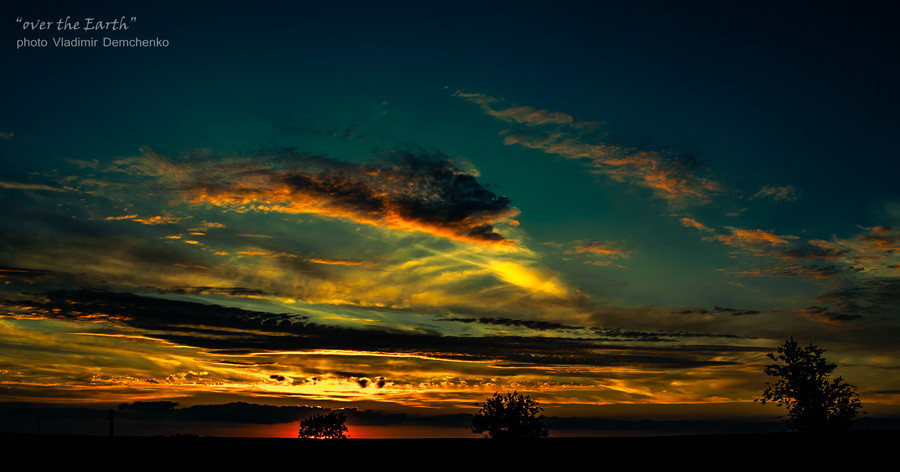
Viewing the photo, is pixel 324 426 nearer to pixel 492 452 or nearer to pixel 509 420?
pixel 509 420

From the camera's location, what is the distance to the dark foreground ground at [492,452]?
18.8 meters

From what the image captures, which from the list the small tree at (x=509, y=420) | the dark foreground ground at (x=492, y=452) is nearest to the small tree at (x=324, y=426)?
the small tree at (x=509, y=420)

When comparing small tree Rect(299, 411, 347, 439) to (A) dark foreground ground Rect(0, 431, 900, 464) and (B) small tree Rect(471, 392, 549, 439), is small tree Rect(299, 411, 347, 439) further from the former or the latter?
(A) dark foreground ground Rect(0, 431, 900, 464)

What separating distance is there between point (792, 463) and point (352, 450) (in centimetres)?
1608

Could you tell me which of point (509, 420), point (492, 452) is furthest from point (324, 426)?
point (492, 452)

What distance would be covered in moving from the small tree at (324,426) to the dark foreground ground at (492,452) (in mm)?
143275

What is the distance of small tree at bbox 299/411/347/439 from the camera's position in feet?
520

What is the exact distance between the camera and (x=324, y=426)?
159125 mm

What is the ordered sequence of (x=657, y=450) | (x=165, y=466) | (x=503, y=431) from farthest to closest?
1. (x=503, y=431)
2. (x=657, y=450)
3. (x=165, y=466)

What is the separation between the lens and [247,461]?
19.2m

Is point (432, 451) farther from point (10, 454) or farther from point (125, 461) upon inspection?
point (10, 454)

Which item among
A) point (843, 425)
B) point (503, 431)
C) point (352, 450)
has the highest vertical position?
point (352, 450)

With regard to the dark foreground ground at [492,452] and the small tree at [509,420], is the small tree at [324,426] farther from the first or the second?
the dark foreground ground at [492,452]

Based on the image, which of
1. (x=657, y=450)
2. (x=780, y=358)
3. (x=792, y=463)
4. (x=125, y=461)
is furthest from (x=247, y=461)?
(x=780, y=358)
